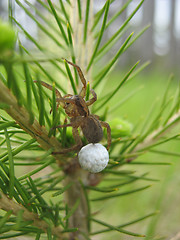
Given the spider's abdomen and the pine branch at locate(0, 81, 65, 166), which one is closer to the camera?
the pine branch at locate(0, 81, 65, 166)

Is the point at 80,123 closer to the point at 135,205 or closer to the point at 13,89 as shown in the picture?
the point at 13,89

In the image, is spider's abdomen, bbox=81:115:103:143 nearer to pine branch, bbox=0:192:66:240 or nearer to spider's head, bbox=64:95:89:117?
spider's head, bbox=64:95:89:117

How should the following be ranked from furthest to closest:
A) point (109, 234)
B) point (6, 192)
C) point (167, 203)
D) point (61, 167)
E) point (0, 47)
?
1. point (167, 203)
2. point (109, 234)
3. point (61, 167)
4. point (6, 192)
5. point (0, 47)

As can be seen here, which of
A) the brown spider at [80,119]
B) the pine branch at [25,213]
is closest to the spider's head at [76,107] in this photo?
the brown spider at [80,119]

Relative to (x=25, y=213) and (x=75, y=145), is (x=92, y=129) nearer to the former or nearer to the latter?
(x=75, y=145)

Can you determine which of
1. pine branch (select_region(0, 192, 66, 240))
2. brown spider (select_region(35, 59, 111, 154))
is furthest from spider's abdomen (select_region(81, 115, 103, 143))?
pine branch (select_region(0, 192, 66, 240))

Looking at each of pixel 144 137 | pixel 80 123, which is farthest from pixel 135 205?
pixel 80 123

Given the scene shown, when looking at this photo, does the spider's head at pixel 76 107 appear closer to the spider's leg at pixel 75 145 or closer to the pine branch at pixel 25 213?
the spider's leg at pixel 75 145
